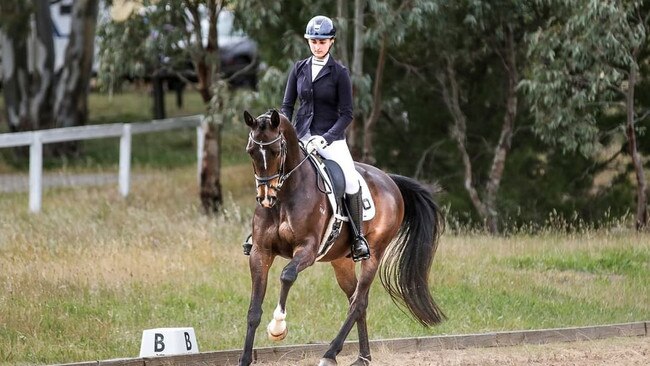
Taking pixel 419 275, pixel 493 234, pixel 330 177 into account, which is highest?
pixel 330 177

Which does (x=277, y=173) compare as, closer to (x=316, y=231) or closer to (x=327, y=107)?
(x=316, y=231)

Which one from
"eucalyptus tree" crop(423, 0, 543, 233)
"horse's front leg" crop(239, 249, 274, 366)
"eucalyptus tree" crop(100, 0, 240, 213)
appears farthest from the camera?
"eucalyptus tree" crop(100, 0, 240, 213)

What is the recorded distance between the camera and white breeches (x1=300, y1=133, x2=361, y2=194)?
1109cm

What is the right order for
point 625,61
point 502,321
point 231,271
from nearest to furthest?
point 502,321, point 231,271, point 625,61

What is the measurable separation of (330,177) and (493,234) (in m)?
10.4

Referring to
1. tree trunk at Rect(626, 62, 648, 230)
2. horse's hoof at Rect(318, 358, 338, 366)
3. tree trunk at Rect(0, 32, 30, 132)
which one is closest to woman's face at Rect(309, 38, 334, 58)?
horse's hoof at Rect(318, 358, 338, 366)

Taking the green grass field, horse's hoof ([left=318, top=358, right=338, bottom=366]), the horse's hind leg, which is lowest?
the green grass field

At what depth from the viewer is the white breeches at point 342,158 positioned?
11094 millimetres

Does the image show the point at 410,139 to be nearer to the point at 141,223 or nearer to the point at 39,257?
the point at 141,223

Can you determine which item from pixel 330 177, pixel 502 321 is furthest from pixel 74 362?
pixel 502 321

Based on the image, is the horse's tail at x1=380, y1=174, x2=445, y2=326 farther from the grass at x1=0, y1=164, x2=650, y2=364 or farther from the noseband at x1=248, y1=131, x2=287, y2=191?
the noseband at x1=248, y1=131, x2=287, y2=191

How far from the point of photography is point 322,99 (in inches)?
435

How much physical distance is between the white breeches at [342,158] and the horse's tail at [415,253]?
4.64 ft

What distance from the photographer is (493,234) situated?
20.9 metres
